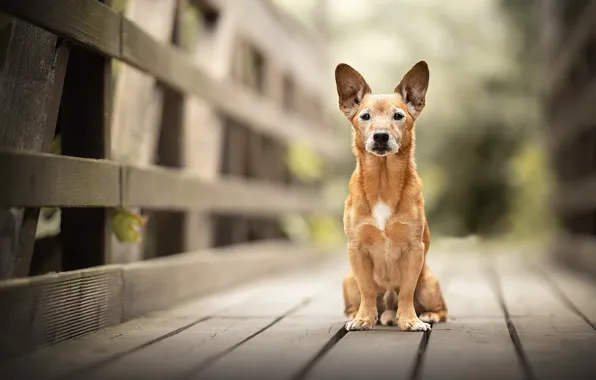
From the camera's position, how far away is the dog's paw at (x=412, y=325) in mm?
3328

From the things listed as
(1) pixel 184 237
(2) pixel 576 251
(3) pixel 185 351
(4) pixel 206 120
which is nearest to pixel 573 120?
(2) pixel 576 251

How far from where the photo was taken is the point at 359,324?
3395mm

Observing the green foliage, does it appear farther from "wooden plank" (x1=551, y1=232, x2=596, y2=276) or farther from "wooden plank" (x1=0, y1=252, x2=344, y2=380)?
"wooden plank" (x1=551, y1=232, x2=596, y2=276)

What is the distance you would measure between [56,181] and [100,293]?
0.63m

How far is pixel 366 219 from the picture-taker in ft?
11.0

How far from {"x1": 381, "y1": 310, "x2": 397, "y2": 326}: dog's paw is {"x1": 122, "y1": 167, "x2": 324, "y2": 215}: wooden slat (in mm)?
1196

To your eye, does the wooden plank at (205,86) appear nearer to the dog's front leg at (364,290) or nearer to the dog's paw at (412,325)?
the dog's front leg at (364,290)

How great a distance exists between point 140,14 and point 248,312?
160cm

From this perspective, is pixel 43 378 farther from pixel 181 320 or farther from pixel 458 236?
pixel 458 236

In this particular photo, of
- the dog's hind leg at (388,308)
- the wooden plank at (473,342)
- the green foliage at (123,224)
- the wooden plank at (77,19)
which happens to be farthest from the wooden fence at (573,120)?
the wooden plank at (77,19)

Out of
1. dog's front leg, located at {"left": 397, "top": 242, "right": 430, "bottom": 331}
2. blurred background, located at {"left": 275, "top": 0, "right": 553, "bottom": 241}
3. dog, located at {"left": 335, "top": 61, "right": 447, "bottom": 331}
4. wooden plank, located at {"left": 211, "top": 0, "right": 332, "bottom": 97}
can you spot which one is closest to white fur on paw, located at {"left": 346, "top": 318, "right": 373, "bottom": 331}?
dog, located at {"left": 335, "top": 61, "right": 447, "bottom": 331}

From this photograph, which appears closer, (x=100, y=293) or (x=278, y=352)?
(x=278, y=352)

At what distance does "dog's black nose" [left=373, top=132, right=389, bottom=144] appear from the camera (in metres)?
3.16

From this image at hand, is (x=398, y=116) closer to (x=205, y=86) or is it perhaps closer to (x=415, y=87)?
(x=415, y=87)
